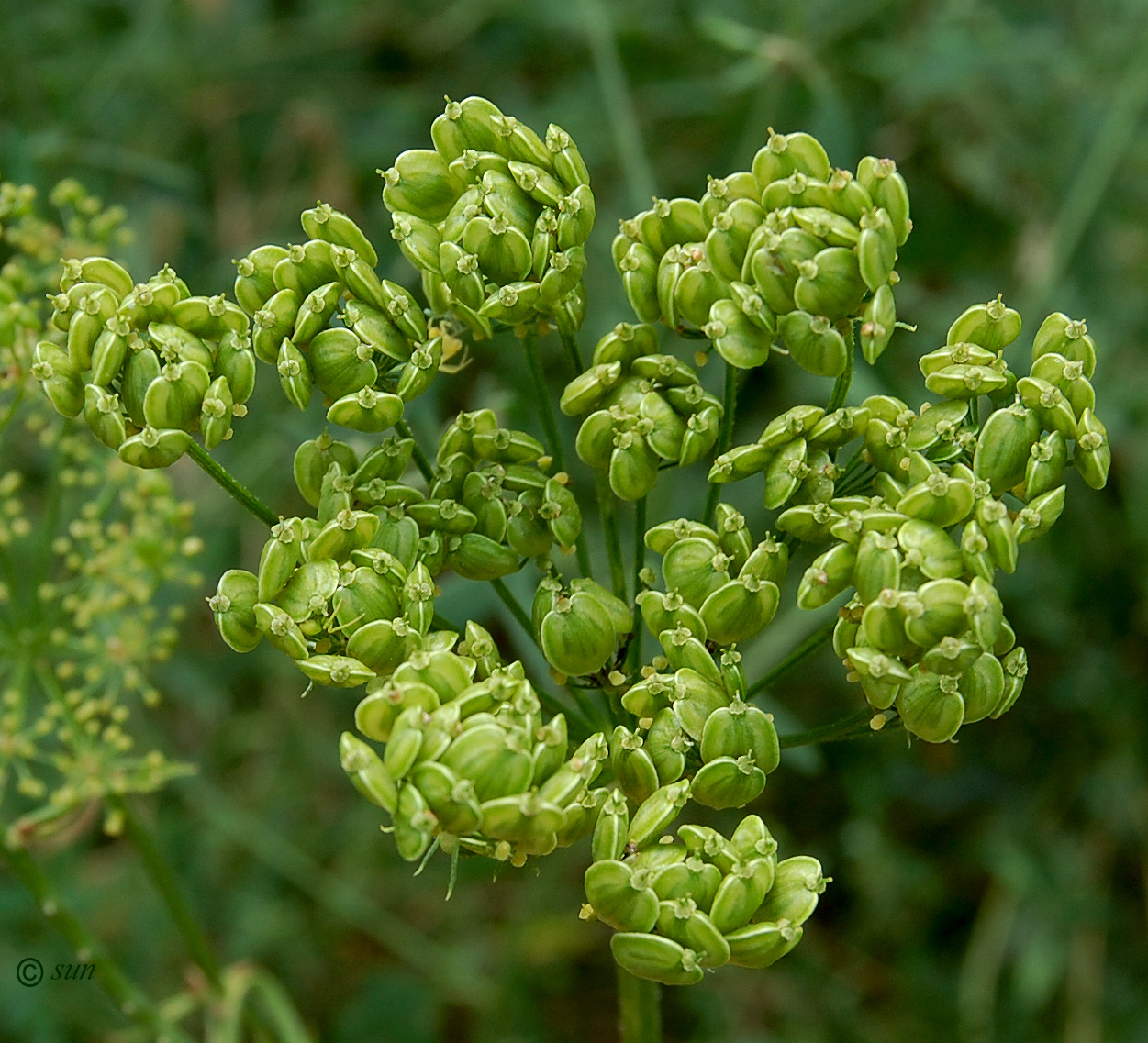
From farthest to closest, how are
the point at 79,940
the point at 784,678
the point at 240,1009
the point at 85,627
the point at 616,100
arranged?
the point at 784,678 → the point at 616,100 → the point at 240,1009 → the point at 85,627 → the point at 79,940

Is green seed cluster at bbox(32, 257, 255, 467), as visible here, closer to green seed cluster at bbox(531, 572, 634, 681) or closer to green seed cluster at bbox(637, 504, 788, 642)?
green seed cluster at bbox(531, 572, 634, 681)

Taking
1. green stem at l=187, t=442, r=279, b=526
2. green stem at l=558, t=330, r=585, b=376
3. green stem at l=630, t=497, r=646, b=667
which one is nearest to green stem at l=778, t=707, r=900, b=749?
green stem at l=630, t=497, r=646, b=667

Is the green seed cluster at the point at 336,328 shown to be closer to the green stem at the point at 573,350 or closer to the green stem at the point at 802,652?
the green stem at the point at 573,350

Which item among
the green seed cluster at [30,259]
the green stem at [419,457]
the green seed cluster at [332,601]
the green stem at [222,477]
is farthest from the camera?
the green seed cluster at [30,259]

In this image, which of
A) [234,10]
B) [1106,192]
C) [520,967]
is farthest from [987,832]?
[234,10]

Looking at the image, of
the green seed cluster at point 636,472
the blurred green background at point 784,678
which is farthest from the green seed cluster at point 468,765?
the blurred green background at point 784,678

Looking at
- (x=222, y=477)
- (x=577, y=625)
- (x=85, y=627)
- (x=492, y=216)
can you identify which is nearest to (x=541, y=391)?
(x=492, y=216)

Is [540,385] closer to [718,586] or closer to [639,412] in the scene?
[639,412]
